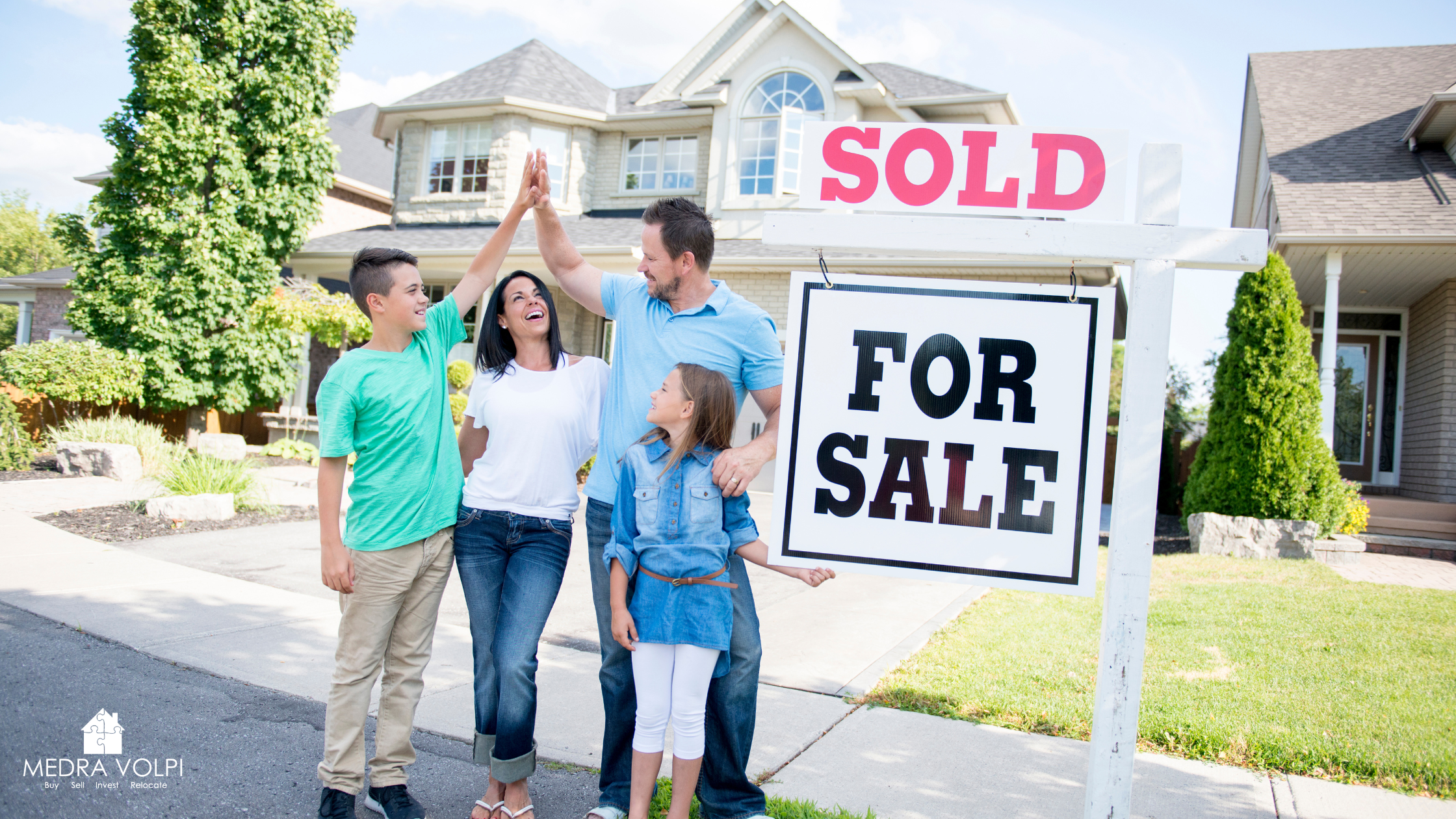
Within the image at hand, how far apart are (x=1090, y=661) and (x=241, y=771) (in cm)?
436

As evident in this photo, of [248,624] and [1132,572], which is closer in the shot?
[1132,572]

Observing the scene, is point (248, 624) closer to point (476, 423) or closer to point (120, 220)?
point (476, 423)

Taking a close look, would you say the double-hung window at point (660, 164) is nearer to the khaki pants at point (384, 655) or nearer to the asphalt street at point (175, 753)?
the asphalt street at point (175, 753)

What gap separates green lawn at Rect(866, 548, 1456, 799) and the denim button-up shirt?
200 centimetres

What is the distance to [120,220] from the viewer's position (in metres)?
13.9

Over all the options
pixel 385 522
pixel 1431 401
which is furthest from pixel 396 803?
pixel 1431 401

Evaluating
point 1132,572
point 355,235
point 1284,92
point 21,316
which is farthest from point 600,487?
point 21,316

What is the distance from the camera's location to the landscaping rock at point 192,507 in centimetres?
830

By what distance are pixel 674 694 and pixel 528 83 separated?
16.2 metres

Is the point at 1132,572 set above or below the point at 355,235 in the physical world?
below

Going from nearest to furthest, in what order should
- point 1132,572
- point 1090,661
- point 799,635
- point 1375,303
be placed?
point 1132,572 → point 1090,661 → point 799,635 → point 1375,303

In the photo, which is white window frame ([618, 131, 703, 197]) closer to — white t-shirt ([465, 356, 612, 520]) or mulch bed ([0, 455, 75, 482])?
mulch bed ([0, 455, 75, 482])

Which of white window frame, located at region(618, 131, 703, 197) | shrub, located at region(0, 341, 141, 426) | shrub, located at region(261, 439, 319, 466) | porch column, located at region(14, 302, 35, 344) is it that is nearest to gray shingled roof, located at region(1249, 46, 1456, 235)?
white window frame, located at region(618, 131, 703, 197)

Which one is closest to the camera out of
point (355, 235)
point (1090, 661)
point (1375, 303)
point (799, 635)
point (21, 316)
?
point (1090, 661)
